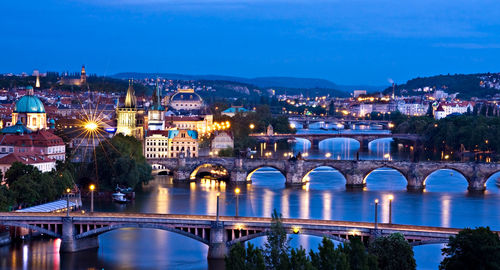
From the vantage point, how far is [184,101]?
10281 cm

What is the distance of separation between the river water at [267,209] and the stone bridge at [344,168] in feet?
1.88

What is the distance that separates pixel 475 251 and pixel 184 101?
82.9 m

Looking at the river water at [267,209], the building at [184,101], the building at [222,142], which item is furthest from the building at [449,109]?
the river water at [267,209]

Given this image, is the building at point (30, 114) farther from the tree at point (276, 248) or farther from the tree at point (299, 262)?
the tree at point (299, 262)

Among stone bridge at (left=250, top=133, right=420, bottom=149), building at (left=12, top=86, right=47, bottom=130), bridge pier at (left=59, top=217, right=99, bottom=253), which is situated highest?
building at (left=12, top=86, right=47, bottom=130)

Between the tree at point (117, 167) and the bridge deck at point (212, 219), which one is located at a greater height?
the tree at point (117, 167)

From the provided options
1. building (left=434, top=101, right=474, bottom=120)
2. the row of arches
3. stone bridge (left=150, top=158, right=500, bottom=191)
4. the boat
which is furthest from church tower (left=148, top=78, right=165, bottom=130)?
building (left=434, top=101, right=474, bottom=120)

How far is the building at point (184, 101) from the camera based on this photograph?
102 m

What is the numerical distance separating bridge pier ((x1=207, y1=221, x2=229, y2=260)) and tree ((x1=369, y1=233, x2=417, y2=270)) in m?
4.72

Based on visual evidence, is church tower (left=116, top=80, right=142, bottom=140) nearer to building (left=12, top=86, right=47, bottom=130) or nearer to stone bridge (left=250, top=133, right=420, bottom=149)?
building (left=12, top=86, right=47, bottom=130)

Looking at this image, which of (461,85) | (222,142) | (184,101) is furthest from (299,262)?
(461,85)

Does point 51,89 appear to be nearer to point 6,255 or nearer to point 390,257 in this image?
point 6,255

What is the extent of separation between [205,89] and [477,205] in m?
130

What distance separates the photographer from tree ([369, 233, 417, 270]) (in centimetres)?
2219
